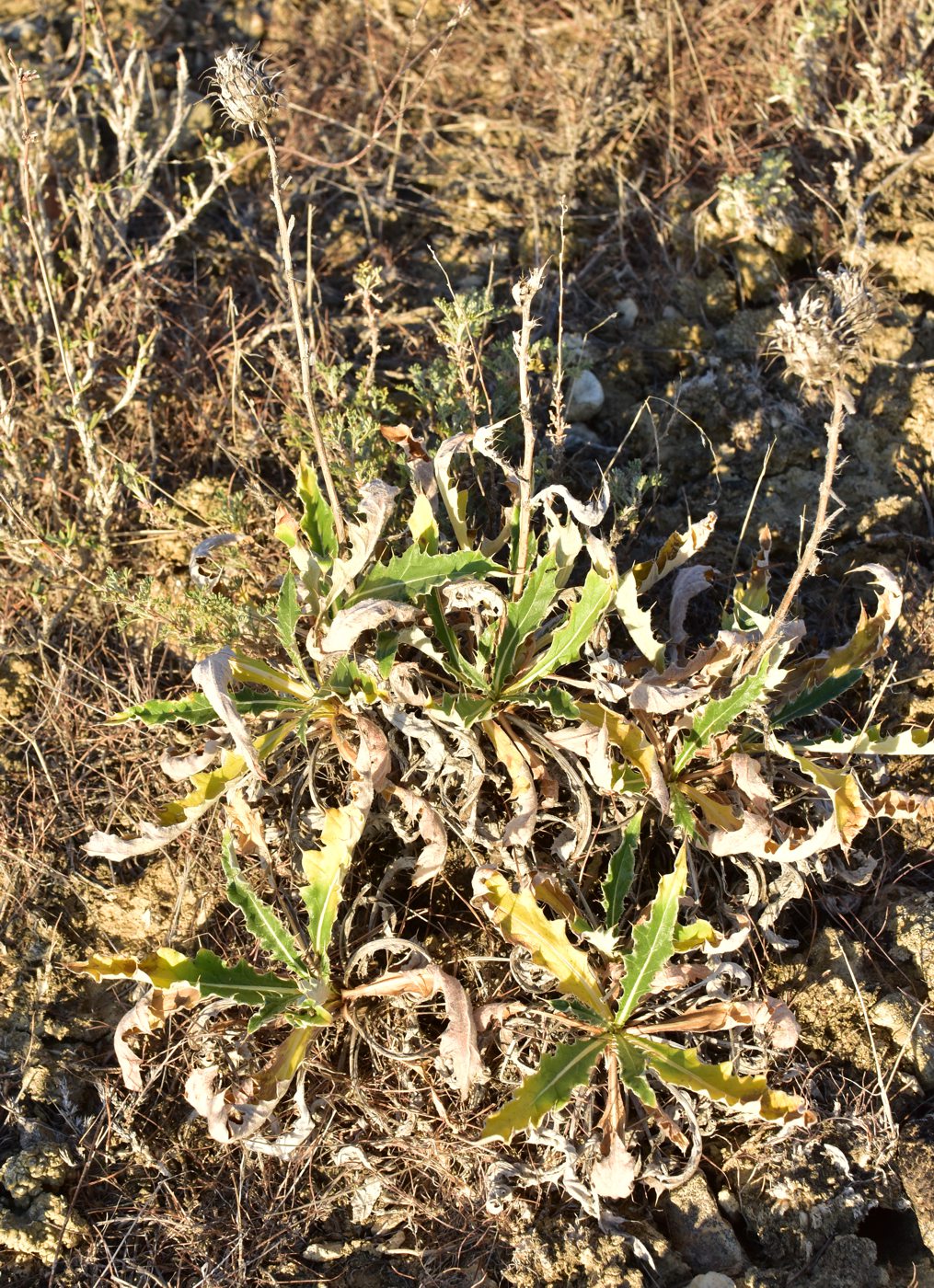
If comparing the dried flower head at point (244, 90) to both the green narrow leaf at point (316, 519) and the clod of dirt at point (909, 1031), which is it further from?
the clod of dirt at point (909, 1031)

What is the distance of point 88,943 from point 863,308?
233 cm

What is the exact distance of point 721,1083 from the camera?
2328mm

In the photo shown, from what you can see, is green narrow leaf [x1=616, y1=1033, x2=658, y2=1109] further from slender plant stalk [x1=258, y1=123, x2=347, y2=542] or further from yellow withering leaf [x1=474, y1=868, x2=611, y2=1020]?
slender plant stalk [x1=258, y1=123, x2=347, y2=542]

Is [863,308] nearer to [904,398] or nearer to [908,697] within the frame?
[908,697]

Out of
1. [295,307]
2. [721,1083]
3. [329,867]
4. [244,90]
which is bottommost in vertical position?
[721,1083]

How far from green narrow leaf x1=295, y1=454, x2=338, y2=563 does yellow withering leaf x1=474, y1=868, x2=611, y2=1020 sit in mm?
920

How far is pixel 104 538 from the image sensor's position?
11.2ft

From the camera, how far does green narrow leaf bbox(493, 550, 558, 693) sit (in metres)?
2.66

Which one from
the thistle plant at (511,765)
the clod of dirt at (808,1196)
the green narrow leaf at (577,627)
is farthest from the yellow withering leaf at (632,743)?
the clod of dirt at (808,1196)

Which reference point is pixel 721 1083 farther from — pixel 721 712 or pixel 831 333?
pixel 831 333

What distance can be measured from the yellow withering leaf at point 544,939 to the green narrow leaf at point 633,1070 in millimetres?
77

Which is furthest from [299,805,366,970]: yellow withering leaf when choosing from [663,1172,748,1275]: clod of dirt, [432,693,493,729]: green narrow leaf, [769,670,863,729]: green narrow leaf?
[769,670,863,729]: green narrow leaf

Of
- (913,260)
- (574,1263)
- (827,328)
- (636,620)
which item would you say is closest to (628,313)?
(913,260)

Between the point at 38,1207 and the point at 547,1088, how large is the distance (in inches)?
46.4
